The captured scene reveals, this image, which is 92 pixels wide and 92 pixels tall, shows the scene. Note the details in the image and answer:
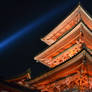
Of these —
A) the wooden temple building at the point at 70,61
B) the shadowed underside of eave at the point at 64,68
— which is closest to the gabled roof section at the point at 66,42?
the wooden temple building at the point at 70,61

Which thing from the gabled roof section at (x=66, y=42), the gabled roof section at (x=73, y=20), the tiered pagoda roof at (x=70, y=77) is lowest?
the tiered pagoda roof at (x=70, y=77)

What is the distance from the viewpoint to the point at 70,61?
739 centimetres

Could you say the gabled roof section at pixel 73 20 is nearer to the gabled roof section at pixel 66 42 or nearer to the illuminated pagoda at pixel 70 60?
the illuminated pagoda at pixel 70 60

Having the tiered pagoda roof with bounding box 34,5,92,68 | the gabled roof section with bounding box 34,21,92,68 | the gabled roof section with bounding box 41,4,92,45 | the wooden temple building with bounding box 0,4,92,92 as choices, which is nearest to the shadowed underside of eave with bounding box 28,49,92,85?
the wooden temple building with bounding box 0,4,92,92

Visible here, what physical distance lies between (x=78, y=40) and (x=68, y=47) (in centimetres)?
129

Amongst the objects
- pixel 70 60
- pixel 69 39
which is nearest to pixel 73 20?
pixel 69 39

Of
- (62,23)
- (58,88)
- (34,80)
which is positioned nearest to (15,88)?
(34,80)

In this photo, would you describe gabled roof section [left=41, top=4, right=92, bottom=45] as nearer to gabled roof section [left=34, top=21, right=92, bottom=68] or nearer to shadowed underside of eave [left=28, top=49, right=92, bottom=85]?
gabled roof section [left=34, top=21, right=92, bottom=68]

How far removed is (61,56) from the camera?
12117mm

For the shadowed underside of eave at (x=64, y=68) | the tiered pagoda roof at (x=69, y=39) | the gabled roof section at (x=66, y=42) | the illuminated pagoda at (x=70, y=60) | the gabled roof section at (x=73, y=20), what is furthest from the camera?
the gabled roof section at (x=73, y=20)

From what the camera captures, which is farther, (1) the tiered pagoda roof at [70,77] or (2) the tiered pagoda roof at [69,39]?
(2) the tiered pagoda roof at [69,39]

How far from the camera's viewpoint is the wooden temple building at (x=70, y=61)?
7324 mm

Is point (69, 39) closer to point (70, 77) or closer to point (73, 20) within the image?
point (73, 20)

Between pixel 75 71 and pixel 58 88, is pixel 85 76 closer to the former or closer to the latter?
pixel 75 71
